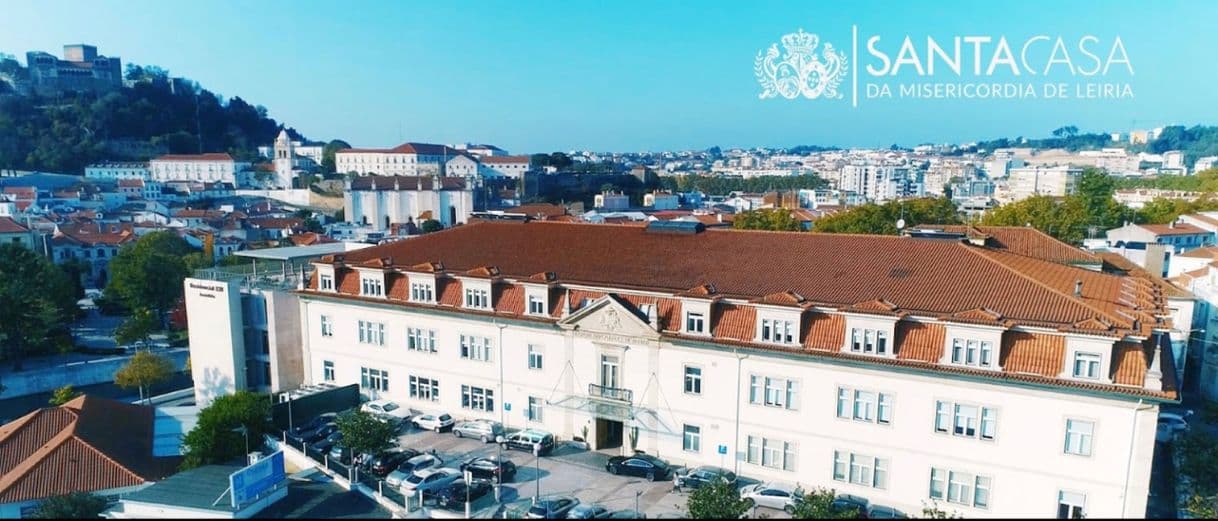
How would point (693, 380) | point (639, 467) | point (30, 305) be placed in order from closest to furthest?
1. point (639, 467)
2. point (693, 380)
3. point (30, 305)

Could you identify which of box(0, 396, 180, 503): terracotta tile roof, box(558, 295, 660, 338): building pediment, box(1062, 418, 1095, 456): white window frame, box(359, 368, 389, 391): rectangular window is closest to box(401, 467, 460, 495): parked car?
box(558, 295, 660, 338): building pediment

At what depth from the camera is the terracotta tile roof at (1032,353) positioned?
23.7m

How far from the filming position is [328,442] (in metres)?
32.6

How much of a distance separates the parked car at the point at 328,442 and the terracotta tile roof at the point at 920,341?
76.2 ft

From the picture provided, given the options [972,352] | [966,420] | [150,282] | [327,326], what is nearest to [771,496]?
[966,420]

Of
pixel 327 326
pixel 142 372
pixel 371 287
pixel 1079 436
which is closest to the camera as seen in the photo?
pixel 1079 436

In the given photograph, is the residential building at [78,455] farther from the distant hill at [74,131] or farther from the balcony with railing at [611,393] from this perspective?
the distant hill at [74,131]

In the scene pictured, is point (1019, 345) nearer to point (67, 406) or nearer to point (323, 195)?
point (67, 406)

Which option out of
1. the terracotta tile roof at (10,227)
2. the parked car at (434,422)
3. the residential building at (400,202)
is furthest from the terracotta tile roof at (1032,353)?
Result: the residential building at (400,202)

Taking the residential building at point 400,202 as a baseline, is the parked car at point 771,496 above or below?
below

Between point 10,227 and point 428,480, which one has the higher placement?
point 10,227

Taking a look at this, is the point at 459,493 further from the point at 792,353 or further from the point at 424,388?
the point at 792,353

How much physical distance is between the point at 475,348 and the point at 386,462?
267 inches

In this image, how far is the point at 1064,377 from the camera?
2339 centimetres
